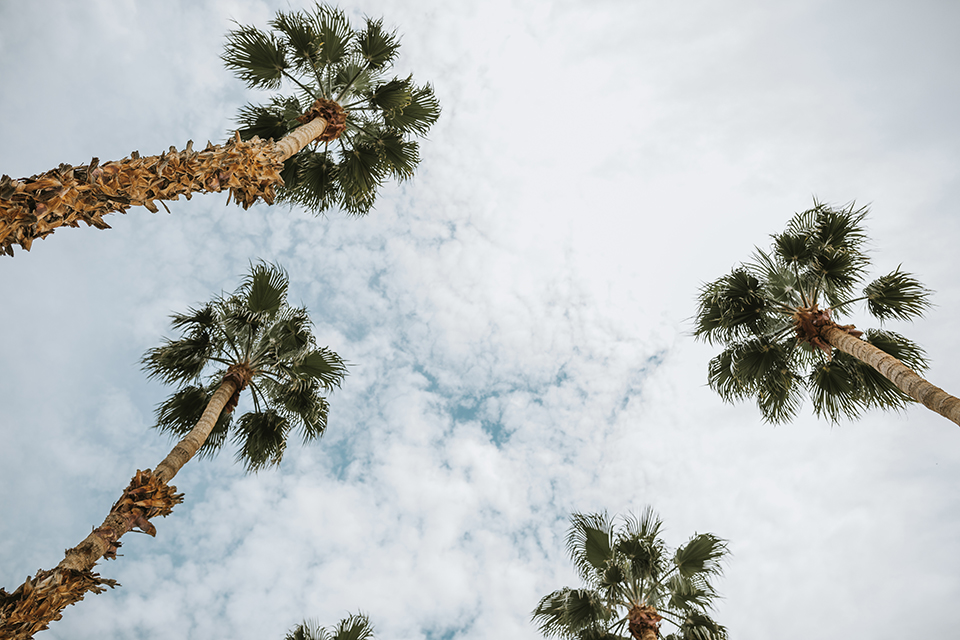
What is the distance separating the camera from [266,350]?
8.95m

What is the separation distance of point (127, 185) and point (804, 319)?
10241 millimetres

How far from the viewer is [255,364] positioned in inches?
344

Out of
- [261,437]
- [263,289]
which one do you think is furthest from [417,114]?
[261,437]

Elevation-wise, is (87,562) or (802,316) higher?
(802,316)

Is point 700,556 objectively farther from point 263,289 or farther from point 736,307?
point 263,289

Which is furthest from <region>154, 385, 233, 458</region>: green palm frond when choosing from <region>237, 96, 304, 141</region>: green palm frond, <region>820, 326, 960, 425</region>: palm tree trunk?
<region>820, 326, 960, 425</region>: palm tree trunk

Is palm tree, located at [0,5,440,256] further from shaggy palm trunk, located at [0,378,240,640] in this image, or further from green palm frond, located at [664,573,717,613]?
green palm frond, located at [664,573,717,613]

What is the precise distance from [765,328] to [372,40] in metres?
9.82

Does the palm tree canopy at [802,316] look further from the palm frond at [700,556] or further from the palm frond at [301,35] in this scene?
the palm frond at [301,35]

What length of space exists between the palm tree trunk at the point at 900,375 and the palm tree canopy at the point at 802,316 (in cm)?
43

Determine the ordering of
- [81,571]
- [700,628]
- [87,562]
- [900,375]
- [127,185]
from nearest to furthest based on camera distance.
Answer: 1. [127,185]
2. [81,571]
3. [87,562]
4. [900,375]
5. [700,628]

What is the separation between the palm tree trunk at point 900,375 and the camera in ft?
19.7

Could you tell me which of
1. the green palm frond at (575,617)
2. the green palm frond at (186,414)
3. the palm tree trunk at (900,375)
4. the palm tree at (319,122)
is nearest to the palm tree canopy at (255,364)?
the green palm frond at (186,414)

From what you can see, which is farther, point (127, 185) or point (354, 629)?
point (354, 629)
